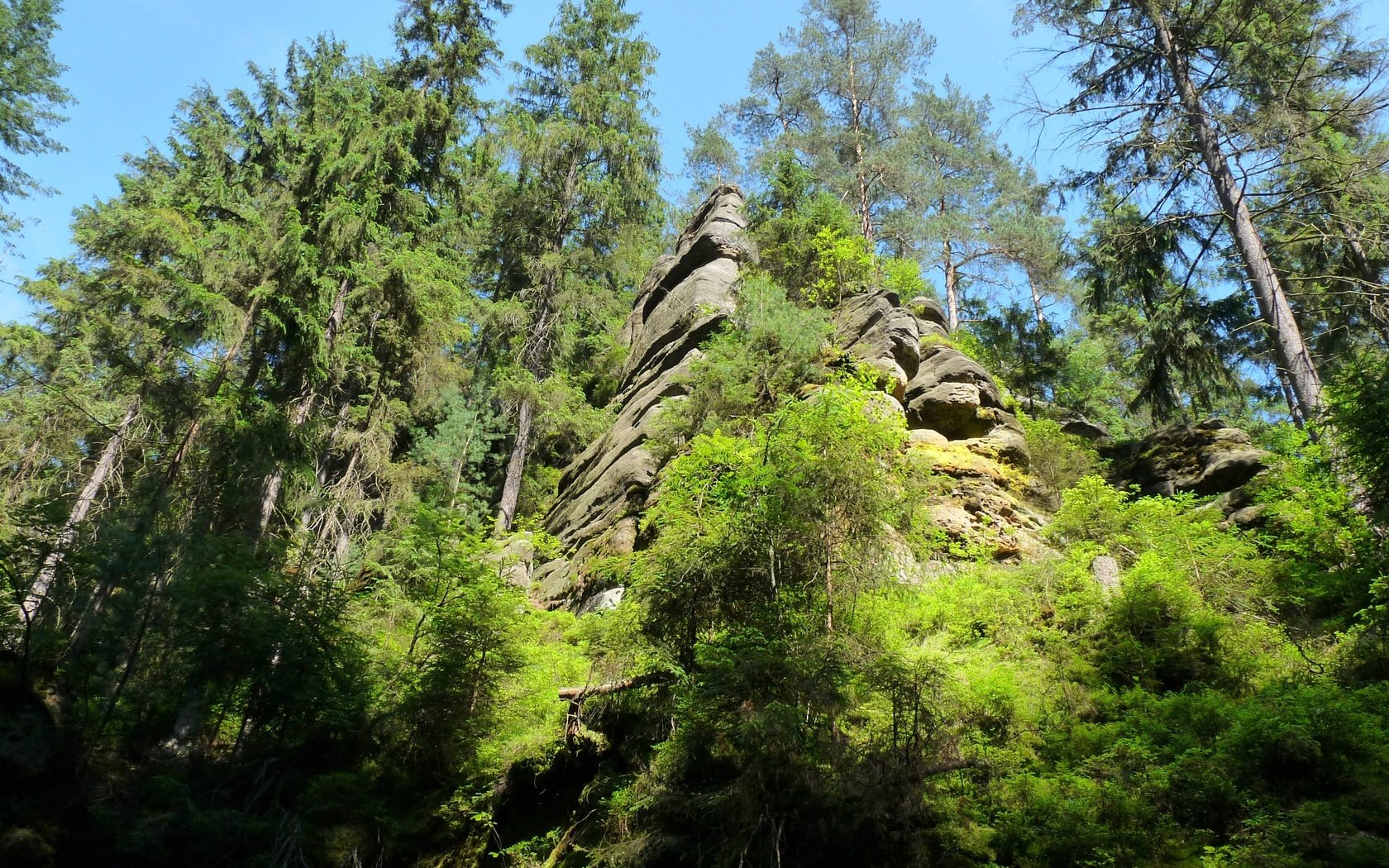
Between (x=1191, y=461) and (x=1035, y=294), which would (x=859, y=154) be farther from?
(x=1191, y=461)

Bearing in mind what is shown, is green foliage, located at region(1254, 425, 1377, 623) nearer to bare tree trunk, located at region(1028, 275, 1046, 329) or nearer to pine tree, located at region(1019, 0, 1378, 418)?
pine tree, located at region(1019, 0, 1378, 418)

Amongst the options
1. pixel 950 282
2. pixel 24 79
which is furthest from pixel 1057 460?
pixel 24 79

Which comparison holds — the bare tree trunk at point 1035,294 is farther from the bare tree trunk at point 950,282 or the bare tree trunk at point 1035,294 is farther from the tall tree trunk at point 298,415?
the tall tree trunk at point 298,415

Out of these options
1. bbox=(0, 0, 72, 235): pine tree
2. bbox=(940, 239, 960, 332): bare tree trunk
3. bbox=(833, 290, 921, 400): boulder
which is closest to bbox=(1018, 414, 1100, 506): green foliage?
bbox=(833, 290, 921, 400): boulder

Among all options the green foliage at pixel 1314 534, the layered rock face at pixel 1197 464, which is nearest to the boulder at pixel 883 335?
the layered rock face at pixel 1197 464

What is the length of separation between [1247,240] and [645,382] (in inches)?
443

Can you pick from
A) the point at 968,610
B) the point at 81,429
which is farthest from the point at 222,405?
the point at 968,610

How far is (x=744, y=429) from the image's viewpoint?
10.9 m

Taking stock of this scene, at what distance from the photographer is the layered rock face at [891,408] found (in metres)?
11.2

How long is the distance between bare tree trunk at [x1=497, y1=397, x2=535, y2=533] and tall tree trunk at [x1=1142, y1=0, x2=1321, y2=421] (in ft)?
45.3

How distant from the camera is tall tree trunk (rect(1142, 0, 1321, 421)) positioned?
10.4 meters

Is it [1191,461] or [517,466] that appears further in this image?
[517,466]

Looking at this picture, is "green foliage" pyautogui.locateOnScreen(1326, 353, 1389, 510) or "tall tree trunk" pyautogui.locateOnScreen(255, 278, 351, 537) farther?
"tall tree trunk" pyautogui.locateOnScreen(255, 278, 351, 537)

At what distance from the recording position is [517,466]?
16656 millimetres
